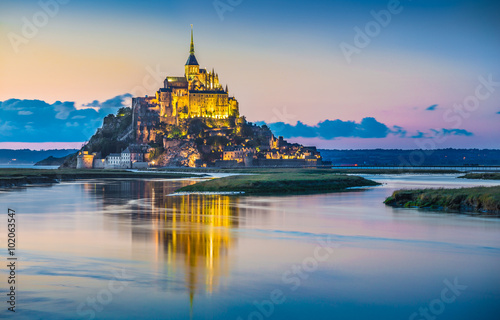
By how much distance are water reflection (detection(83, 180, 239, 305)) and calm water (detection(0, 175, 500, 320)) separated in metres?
0.07

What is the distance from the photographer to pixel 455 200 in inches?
1016

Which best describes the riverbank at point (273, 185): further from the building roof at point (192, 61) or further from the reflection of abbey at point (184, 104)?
the building roof at point (192, 61)

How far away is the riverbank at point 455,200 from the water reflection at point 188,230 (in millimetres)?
9365

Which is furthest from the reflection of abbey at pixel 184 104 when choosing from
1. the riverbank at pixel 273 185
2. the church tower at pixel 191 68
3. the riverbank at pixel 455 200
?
the riverbank at pixel 455 200

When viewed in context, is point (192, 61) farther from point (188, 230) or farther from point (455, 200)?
point (188, 230)

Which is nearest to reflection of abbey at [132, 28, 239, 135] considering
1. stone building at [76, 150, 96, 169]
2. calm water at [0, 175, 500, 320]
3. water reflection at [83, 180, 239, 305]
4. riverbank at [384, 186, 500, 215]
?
stone building at [76, 150, 96, 169]

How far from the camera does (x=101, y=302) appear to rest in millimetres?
10102

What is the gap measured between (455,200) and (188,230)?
13.8 metres

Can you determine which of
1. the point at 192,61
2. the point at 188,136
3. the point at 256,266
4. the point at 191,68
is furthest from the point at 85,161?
the point at 256,266

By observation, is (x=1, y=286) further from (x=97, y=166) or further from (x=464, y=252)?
(x=97, y=166)

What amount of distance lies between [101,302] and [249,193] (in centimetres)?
2869

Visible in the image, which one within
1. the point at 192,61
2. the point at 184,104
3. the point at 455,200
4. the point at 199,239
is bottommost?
the point at 199,239

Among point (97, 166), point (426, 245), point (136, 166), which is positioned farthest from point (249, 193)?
point (97, 166)

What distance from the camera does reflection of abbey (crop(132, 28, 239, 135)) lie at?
425 ft
